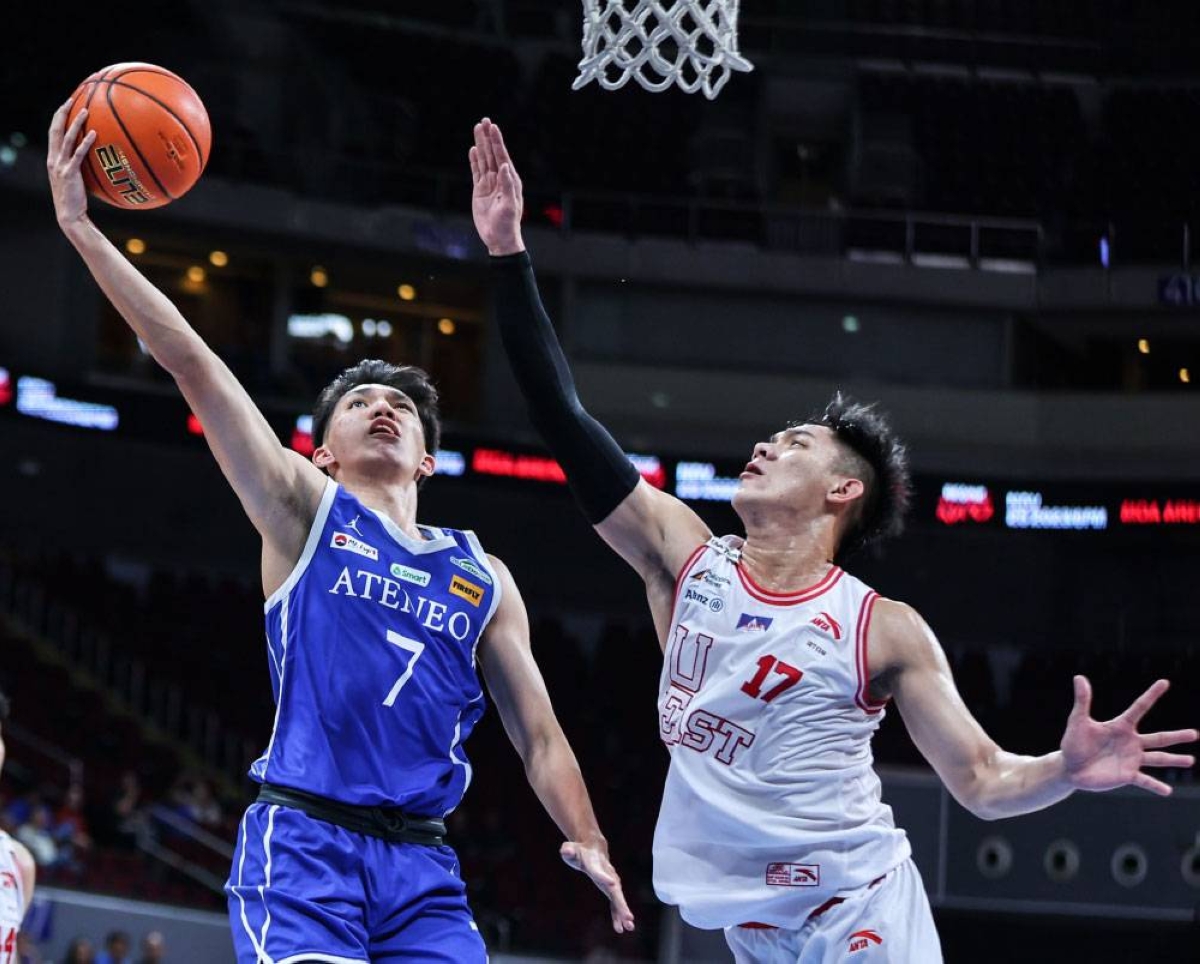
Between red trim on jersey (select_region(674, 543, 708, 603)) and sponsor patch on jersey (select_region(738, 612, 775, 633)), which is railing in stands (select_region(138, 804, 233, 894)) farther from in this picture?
sponsor patch on jersey (select_region(738, 612, 775, 633))

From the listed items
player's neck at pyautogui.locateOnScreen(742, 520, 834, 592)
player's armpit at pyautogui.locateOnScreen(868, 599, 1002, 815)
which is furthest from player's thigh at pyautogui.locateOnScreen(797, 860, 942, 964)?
player's neck at pyautogui.locateOnScreen(742, 520, 834, 592)

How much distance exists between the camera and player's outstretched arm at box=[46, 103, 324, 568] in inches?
163

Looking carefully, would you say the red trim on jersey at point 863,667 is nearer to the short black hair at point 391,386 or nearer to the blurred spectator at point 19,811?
the short black hair at point 391,386

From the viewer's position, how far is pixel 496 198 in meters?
4.61

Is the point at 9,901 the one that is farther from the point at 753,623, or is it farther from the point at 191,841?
the point at 191,841

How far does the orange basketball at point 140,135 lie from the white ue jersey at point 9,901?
2226mm

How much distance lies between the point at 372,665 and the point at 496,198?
1.27 m

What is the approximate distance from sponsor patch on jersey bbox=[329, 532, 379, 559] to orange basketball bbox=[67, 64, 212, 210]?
3.53 ft

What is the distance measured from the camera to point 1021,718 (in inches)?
685

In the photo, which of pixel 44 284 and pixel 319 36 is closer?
pixel 44 284

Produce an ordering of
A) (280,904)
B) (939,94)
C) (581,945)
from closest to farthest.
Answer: (280,904)
(581,945)
(939,94)

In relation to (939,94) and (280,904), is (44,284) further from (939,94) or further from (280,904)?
(280,904)

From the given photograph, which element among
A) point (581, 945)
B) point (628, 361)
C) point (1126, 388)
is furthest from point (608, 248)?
point (581, 945)

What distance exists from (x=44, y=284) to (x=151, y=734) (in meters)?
5.32
